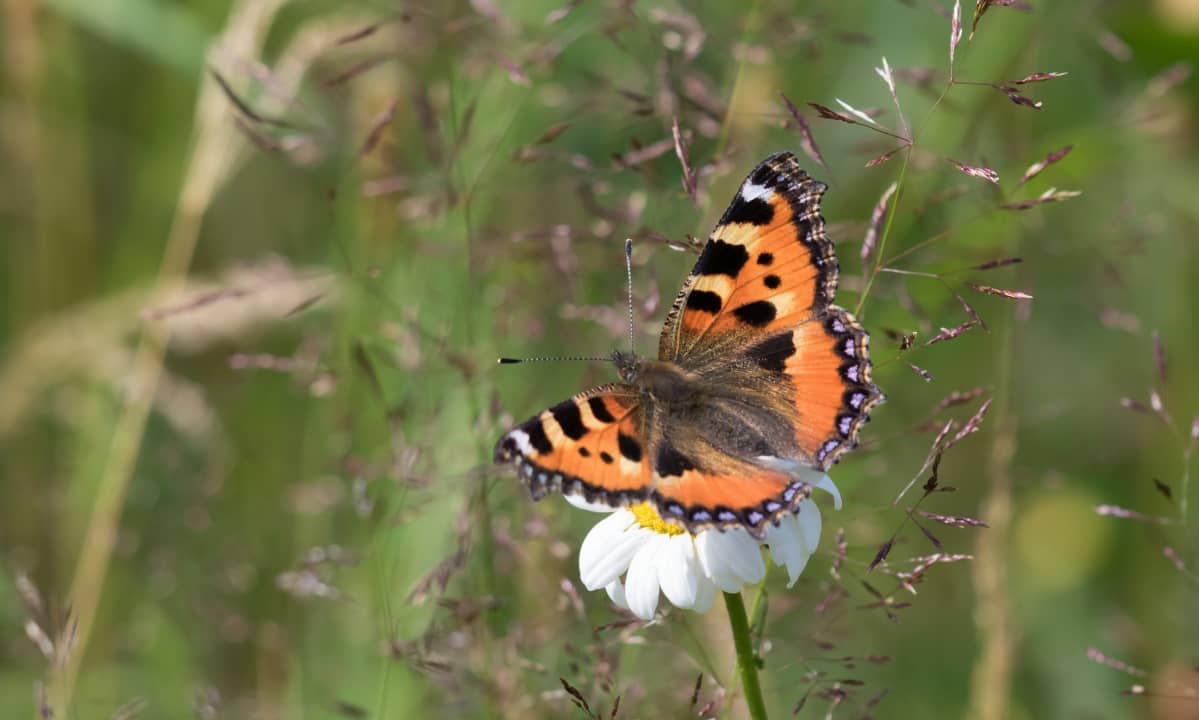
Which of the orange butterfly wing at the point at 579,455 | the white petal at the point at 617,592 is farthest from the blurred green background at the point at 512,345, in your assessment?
the orange butterfly wing at the point at 579,455

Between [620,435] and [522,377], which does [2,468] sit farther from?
[620,435]

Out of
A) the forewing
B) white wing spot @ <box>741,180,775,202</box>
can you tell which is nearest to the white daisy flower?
the forewing

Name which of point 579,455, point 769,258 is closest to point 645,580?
point 579,455

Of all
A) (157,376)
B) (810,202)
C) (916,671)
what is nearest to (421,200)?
(157,376)

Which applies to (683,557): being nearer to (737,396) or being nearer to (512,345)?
(737,396)

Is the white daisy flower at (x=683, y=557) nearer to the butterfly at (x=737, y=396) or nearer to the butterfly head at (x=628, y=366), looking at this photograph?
the butterfly at (x=737, y=396)

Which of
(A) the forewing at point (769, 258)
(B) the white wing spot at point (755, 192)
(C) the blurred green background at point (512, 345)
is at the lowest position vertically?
(C) the blurred green background at point (512, 345)

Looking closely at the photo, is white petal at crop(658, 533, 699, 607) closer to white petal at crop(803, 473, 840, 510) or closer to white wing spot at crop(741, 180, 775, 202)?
white petal at crop(803, 473, 840, 510)
